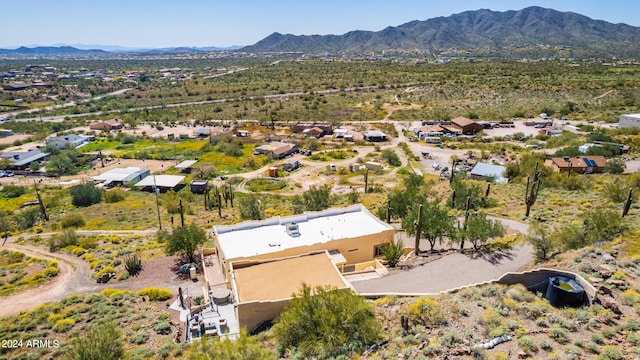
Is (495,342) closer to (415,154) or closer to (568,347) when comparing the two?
(568,347)

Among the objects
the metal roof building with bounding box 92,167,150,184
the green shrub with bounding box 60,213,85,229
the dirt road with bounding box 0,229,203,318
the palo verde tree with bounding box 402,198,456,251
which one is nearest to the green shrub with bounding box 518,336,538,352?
A: the palo verde tree with bounding box 402,198,456,251

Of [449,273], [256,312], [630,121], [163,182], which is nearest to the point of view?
[256,312]

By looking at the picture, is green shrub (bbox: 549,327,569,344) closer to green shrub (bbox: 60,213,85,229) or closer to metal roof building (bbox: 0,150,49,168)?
green shrub (bbox: 60,213,85,229)

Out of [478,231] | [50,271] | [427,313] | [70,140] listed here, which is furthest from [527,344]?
[70,140]

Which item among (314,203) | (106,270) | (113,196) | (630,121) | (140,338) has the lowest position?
(113,196)

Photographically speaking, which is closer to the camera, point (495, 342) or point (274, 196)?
point (495, 342)

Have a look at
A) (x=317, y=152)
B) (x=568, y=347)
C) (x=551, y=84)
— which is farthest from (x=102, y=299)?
(x=551, y=84)

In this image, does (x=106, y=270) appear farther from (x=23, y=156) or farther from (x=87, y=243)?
(x=23, y=156)
